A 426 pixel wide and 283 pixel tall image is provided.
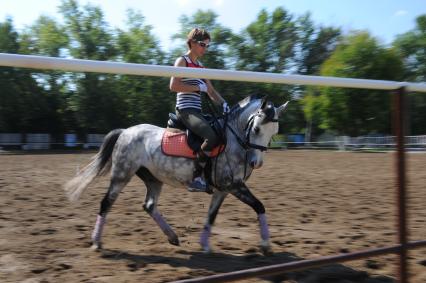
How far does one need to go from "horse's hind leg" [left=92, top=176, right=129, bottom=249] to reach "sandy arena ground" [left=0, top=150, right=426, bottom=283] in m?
0.15

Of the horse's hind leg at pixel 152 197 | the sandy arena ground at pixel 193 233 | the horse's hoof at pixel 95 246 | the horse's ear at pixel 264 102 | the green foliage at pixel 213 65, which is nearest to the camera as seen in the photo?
the sandy arena ground at pixel 193 233

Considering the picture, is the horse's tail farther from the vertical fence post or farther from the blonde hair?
the vertical fence post

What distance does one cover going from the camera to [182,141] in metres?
5.08

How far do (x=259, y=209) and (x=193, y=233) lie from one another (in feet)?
4.68

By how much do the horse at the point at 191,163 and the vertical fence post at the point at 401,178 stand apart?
6.02ft

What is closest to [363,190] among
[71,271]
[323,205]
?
[323,205]

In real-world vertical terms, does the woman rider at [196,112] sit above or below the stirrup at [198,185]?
above

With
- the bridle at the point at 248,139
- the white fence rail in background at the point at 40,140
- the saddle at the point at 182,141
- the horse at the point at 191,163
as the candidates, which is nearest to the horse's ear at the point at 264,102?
the horse at the point at 191,163

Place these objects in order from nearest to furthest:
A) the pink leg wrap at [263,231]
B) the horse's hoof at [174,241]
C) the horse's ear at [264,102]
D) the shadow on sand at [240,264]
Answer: the shadow on sand at [240,264], the horse's ear at [264,102], the pink leg wrap at [263,231], the horse's hoof at [174,241]

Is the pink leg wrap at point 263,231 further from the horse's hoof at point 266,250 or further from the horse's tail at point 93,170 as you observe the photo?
the horse's tail at point 93,170

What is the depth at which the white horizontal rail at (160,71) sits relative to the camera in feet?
6.02

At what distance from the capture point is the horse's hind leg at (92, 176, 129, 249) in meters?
5.13

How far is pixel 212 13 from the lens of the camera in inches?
1965

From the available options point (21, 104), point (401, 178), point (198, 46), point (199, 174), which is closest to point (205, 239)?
point (199, 174)
